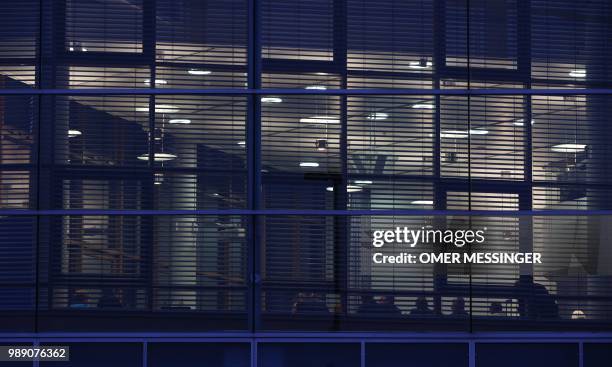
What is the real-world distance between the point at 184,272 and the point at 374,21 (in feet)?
14.2

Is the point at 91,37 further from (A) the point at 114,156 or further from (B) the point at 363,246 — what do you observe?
(B) the point at 363,246

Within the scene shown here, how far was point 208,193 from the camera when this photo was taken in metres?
13.5

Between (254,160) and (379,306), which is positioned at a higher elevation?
(254,160)

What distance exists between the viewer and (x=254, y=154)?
13.5 m

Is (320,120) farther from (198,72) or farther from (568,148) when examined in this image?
(568,148)

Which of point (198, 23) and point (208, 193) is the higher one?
point (198, 23)

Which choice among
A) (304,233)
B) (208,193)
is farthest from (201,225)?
(304,233)

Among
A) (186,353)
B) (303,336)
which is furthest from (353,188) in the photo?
(186,353)

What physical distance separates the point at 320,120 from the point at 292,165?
74 centimetres
